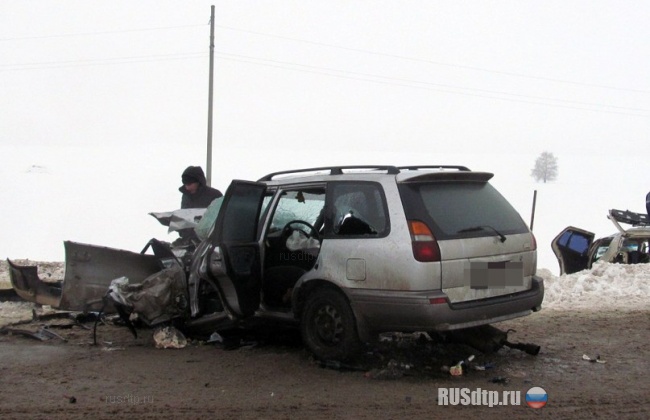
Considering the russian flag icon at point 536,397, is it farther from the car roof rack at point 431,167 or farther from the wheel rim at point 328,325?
the car roof rack at point 431,167

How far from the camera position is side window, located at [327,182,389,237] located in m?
5.19

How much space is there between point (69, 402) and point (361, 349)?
229 centimetres

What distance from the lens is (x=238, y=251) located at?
5.99 metres

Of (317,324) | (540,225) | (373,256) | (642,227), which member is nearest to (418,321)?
(373,256)

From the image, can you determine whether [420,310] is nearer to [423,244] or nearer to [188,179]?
[423,244]

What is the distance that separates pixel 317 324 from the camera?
5.55 metres

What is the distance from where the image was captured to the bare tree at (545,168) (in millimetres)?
68750

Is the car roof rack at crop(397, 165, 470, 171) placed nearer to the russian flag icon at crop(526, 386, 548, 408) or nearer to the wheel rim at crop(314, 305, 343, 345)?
the wheel rim at crop(314, 305, 343, 345)

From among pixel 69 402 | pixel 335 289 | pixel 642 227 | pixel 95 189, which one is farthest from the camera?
→ pixel 95 189

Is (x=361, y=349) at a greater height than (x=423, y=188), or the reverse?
(x=423, y=188)

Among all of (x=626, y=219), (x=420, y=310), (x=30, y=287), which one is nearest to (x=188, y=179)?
(x=30, y=287)

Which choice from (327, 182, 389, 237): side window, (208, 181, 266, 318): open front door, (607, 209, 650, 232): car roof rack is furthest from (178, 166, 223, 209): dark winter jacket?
(607, 209, 650, 232): car roof rack

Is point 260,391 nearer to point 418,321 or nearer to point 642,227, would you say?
point 418,321

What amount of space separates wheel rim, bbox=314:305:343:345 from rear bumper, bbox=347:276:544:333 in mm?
297
